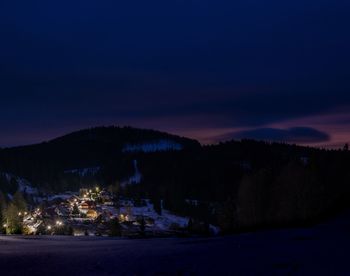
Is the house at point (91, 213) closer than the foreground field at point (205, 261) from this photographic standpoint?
No

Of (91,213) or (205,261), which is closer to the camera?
(205,261)

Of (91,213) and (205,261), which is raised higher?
(205,261)

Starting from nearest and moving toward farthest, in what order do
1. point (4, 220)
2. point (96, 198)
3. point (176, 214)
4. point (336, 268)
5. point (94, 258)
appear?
point (336, 268), point (94, 258), point (4, 220), point (176, 214), point (96, 198)

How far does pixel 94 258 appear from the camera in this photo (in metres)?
16.2

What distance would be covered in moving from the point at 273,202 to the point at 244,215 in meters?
5.17

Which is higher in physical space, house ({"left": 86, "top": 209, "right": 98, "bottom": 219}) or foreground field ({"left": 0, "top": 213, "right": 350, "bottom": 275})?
foreground field ({"left": 0, "top": 213, "right": 350, "bottom": 275})

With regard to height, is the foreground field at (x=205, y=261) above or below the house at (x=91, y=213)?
above

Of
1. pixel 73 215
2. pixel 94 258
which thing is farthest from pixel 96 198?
pixel 94 258

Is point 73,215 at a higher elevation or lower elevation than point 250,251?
lower

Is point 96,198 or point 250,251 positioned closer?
point 250,251

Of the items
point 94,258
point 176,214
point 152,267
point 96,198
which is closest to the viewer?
point 152,267

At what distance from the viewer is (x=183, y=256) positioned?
16.2m

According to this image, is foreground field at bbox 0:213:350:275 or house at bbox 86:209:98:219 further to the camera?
house at bbox 86:209:98:219

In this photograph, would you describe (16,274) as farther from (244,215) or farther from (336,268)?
(244,215)
